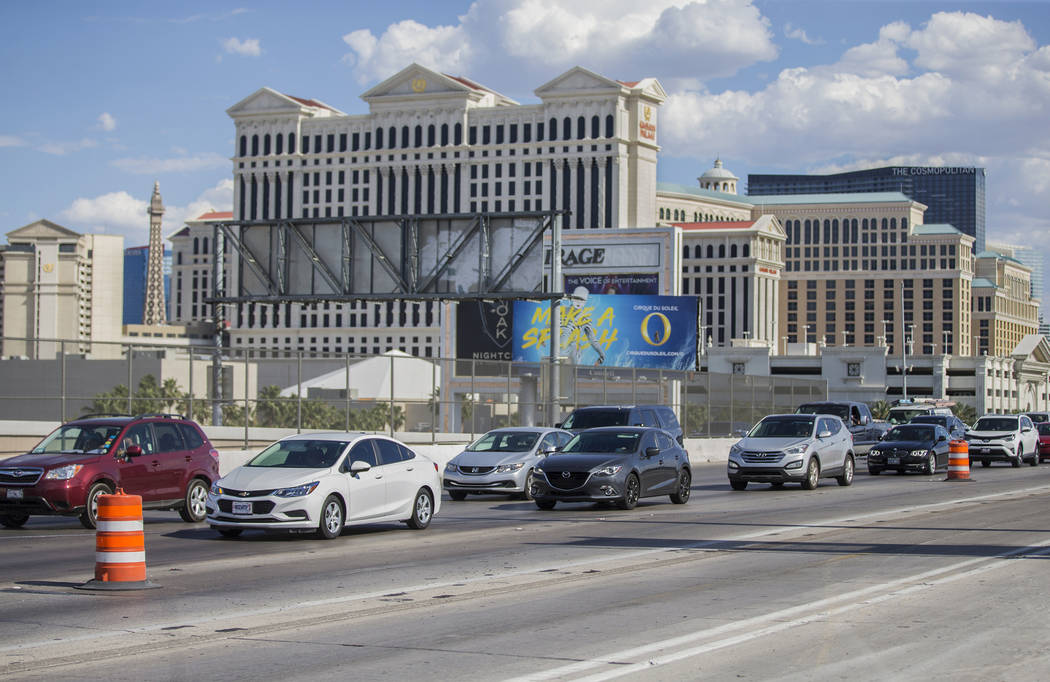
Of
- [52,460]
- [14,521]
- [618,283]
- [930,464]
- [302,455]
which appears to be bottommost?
[930,464]

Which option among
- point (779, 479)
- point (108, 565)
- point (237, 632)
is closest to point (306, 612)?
point (237, 632)

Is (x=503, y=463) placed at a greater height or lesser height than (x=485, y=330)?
lesser

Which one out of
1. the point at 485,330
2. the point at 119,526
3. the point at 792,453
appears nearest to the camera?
the point at 119,526

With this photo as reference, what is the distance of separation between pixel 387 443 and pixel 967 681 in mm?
11623

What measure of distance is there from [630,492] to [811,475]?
25.5ft

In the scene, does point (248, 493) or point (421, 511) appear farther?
point (421, 511)

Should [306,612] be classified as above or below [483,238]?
below

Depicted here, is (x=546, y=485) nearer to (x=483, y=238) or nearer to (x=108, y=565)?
(x=108, y=565)

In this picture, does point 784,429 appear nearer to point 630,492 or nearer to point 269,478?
point 630,492

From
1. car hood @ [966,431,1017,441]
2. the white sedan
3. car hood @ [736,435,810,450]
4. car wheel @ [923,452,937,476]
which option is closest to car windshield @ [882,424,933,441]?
car wheel @ [923,452,937,476]

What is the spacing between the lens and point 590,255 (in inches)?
3580

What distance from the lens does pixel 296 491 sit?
17.3 meters

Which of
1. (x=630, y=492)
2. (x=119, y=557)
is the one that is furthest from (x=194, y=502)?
(x=119, y=557)

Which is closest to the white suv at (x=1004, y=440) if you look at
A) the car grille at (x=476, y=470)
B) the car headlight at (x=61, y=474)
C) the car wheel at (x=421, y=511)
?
the car grille at (x=476, y=470)
